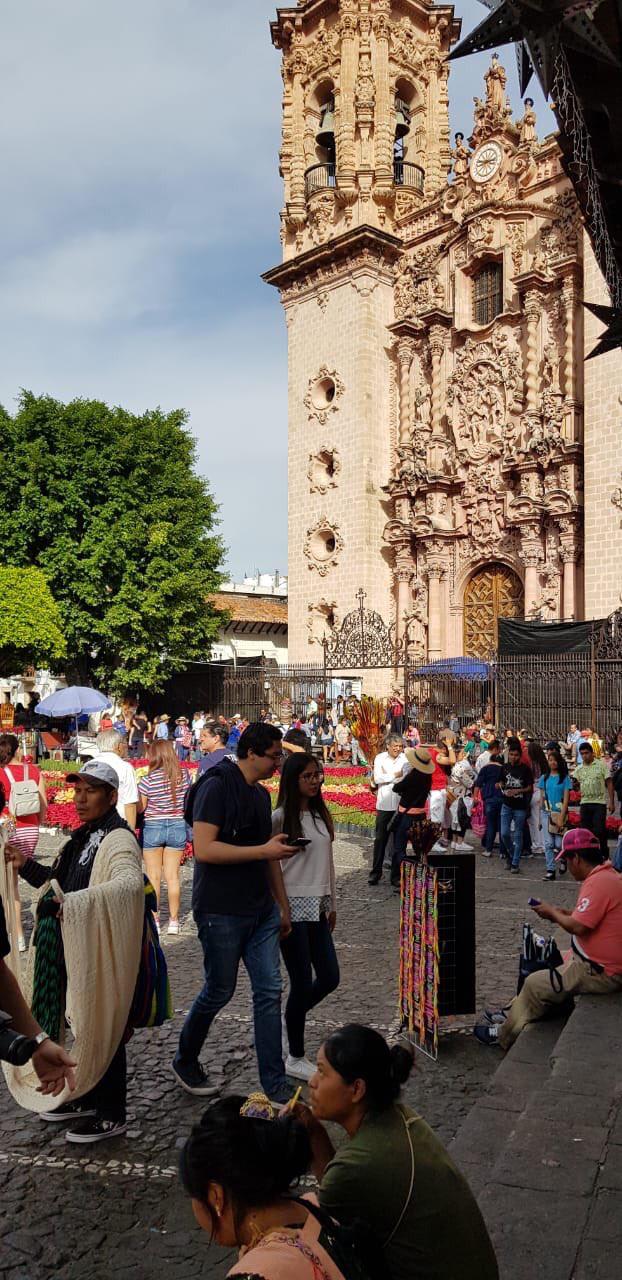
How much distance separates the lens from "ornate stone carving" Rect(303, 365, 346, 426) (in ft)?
108

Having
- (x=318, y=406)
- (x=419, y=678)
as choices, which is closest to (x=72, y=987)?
(x=419, y=678)

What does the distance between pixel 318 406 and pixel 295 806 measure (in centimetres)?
2968

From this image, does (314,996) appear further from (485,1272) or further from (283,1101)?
(485,1272)

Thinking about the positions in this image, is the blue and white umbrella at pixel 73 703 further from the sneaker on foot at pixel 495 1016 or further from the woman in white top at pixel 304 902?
the woman in white top at pixel 304 902

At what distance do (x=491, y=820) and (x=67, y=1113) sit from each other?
9232 mm

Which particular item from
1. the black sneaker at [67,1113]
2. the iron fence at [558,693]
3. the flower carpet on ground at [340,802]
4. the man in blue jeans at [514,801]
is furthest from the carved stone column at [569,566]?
the black sneaker at [67,1113]

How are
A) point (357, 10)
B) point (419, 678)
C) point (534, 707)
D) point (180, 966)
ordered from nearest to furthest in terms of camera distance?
point (180, 966), point (534, 707), point (419, 678), point (357, 10)

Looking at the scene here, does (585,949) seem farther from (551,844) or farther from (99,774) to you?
(551,844)

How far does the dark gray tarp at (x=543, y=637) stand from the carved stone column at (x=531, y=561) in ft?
8.05

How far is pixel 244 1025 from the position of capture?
607cm

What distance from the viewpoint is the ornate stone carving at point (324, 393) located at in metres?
32.9

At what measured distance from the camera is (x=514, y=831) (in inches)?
466

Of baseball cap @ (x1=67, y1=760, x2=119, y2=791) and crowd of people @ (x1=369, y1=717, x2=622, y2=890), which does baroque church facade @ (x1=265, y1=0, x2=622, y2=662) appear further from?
baseball cap @ (x1=67, y1=760, x2=119, y2=791)

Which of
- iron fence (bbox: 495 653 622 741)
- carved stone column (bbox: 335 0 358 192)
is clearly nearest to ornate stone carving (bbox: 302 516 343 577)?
iron fence (bbox: 495 653 622 741)
